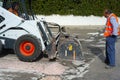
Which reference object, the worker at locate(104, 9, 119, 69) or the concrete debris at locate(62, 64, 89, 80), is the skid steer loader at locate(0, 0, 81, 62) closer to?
the concrete debris at locate(62, 64, 89, 80)

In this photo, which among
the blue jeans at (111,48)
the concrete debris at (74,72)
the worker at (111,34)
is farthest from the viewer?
the blue jeans at (111,48)

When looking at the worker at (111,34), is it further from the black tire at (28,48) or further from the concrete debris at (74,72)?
the black tire at (28,48)

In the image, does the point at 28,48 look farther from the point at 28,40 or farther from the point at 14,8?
the point at 14,8

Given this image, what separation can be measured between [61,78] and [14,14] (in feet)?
10.8

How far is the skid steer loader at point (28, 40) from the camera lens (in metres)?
11.3

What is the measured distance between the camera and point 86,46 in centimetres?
1496

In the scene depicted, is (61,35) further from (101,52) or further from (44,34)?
(101,52)

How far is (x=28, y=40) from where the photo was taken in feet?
37.1

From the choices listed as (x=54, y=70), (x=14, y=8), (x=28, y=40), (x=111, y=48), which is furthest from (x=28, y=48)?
(x=111, y=48)

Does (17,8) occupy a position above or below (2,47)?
above

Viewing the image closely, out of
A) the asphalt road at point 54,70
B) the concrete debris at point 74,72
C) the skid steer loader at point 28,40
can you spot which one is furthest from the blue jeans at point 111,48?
the skid steer loader at point 28,40

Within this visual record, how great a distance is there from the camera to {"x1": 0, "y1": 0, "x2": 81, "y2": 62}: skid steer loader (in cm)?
1134

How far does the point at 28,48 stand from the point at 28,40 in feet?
0.87

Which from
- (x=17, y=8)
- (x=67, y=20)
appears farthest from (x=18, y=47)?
(x=67, y=20)
